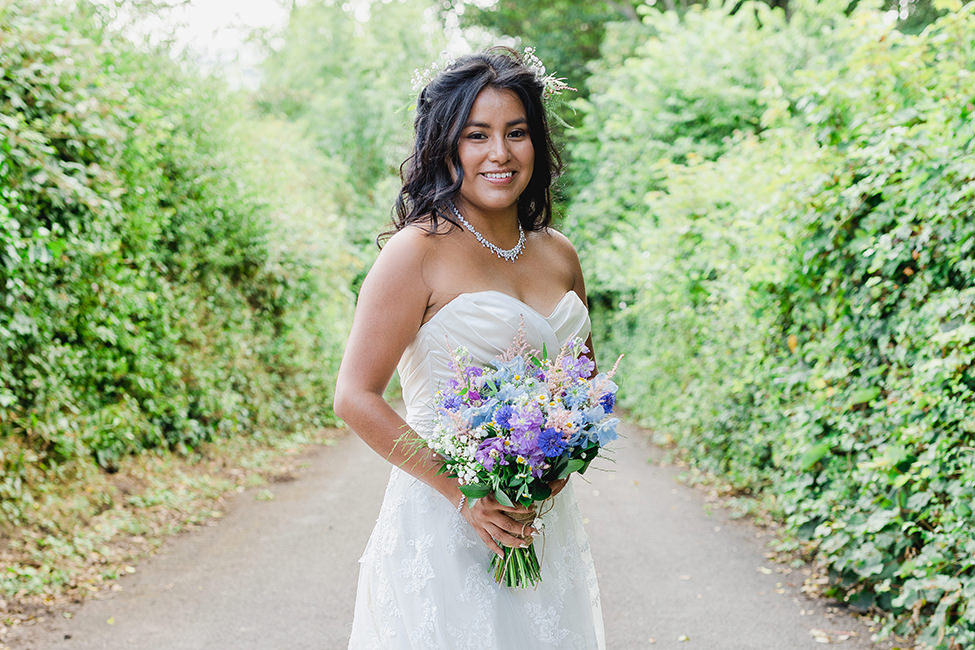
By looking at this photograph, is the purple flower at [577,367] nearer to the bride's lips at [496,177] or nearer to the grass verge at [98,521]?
the bride's lips at [496,177]

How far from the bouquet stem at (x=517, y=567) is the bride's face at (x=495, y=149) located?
3.14 feet

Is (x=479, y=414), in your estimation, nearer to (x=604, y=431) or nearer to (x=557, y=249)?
(x=604, y=431)

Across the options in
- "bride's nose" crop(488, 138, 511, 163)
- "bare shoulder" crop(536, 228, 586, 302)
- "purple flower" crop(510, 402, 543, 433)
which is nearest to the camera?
"purple flower" crop(510, 402, 543, 433)

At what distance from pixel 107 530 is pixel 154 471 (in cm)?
139

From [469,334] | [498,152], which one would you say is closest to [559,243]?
[498,152]

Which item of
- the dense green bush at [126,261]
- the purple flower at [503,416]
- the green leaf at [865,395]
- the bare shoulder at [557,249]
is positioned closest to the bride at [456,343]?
the bare shoulder at [557,249]

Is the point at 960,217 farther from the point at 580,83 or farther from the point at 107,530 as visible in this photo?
the point at 580,83

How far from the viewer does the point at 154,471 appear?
758 cm

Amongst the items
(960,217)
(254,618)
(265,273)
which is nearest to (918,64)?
(960,217)

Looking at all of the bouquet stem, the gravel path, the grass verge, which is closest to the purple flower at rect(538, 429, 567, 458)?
the bouquet stem

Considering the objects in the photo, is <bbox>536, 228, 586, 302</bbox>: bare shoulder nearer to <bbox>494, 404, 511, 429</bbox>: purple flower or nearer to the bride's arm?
the bride's arm

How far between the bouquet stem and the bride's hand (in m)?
0.06

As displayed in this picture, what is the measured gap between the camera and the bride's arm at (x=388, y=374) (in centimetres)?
218

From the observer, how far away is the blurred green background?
161 inches
